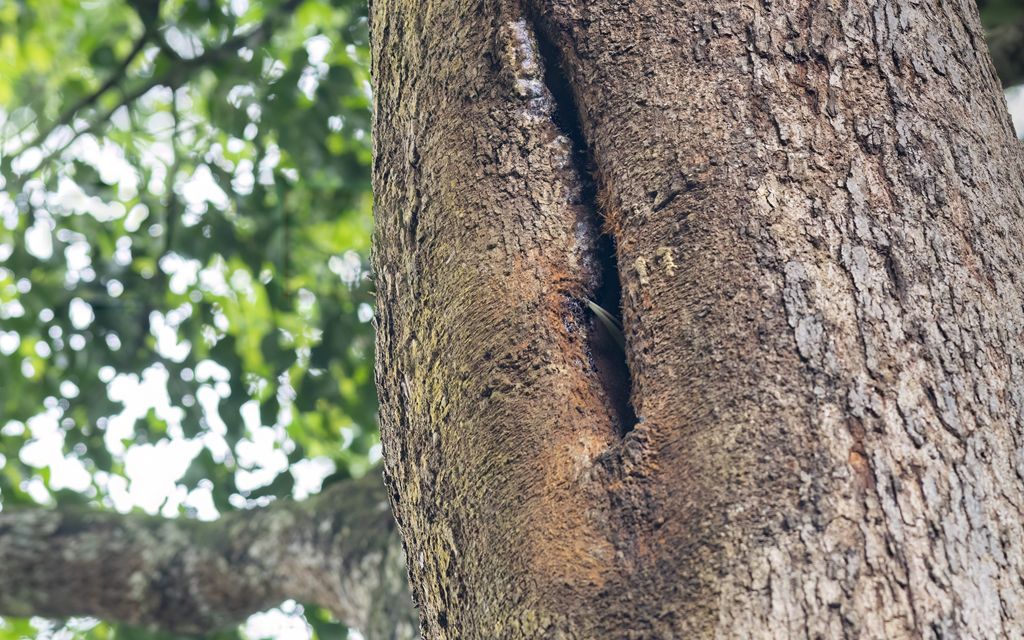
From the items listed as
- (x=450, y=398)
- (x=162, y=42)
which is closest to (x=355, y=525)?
(x=450, y=398)

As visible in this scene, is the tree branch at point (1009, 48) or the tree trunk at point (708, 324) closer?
the tree trunk at point (708, 324)

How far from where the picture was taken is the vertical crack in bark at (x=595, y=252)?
2.92 feet

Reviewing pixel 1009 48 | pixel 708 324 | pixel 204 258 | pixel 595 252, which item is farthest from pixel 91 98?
pixel 1009 48

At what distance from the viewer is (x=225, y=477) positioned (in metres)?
2.78

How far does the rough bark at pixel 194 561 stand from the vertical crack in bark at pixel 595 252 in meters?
1.35

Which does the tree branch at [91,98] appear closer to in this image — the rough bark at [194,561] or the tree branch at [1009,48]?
the rough bark at [194,561]

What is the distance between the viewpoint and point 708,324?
0.79 m

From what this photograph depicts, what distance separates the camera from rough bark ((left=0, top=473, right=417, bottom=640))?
86.0 inches

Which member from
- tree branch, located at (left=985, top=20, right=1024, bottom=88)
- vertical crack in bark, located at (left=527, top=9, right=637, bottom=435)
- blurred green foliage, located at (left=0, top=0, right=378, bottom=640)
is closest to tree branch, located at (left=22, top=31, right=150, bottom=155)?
blurred green foliage, located at (left=0, top=0, right=378, bottom=640)

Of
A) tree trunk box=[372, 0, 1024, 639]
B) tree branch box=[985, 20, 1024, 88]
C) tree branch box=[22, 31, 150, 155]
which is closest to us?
tree trunk box=[372, 0, 1024, 639]

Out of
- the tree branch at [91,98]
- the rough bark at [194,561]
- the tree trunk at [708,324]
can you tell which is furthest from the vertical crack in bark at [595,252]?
the tree branch at [91,98]

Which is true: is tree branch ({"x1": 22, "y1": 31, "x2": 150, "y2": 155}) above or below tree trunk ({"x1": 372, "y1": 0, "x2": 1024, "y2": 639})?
above

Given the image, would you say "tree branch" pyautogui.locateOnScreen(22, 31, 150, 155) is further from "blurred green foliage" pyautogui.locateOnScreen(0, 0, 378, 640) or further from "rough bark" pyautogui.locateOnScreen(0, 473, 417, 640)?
"rough bark" pyautogui.locateOnScreen(0, 473, 417, 640)

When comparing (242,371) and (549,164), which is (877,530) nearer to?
(549,164)
